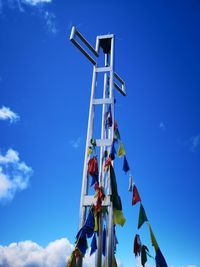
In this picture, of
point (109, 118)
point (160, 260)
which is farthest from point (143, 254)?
point (109, 118)

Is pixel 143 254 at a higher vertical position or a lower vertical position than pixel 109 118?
lower

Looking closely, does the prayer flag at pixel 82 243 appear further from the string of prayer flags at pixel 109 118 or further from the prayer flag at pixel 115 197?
the string of prayer flags at pixel 109 118

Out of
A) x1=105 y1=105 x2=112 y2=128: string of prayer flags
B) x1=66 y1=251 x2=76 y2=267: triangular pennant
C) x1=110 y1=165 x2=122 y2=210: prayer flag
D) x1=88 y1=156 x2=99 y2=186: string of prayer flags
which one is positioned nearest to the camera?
x1=66 y1=251 x2=76 y2=267: triangular pennant

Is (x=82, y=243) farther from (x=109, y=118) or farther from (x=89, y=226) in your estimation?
(x=109, y=118)

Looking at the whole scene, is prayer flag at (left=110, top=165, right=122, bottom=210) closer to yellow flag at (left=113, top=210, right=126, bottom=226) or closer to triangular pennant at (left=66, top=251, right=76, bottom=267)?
yellow flag at (left=113, top=210, right=126, bottom=226)

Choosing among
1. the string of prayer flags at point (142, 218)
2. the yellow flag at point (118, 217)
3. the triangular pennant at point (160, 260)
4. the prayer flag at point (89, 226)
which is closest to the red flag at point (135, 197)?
the string of prayer flags at point (142, 218)

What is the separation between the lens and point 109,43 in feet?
22.3

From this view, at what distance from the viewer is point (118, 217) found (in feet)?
15.2

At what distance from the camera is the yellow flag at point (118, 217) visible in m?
4.61

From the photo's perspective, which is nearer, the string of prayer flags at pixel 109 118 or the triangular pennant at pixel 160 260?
the triangular pennant at pixel 160 260

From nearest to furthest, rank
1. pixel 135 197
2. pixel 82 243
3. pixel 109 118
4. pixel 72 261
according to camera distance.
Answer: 1. pixel 72 261
2. pixel 82 243
3. pixel 135 197
4. pixel 109 118

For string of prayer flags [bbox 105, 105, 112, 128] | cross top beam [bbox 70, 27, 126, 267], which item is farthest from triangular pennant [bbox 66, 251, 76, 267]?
string of prayer flags [bbox 105, 105, 112, 128]

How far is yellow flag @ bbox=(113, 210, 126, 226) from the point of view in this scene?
181 inches

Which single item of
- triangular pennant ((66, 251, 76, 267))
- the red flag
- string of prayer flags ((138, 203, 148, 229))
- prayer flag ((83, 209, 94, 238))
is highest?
the red flag
